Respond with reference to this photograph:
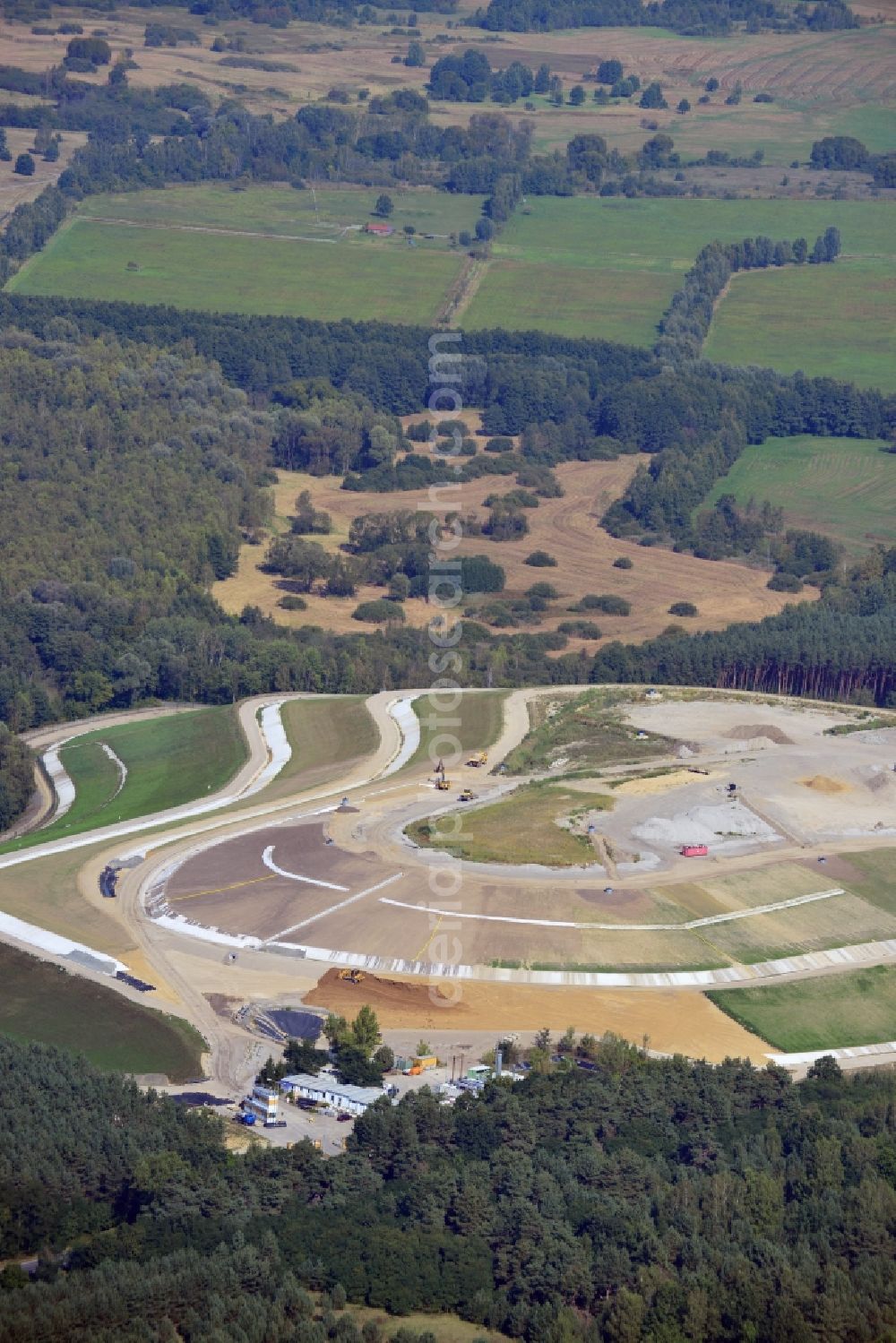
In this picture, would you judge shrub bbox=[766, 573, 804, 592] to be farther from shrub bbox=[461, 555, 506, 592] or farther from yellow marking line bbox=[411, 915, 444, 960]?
yellow marking line bbox=[411, 915, 444, 960]

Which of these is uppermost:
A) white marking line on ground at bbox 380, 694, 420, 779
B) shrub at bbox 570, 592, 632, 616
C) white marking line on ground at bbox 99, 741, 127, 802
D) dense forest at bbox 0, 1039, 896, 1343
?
dense forest at bbox 0, 1039, 896, 1343

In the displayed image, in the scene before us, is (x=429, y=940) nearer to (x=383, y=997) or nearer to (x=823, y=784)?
(x=383, y=997)

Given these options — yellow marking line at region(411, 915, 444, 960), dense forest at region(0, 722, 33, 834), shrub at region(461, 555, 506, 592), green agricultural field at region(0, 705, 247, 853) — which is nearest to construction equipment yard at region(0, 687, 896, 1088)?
yellow marking line at region(411, 915, 444, 960)

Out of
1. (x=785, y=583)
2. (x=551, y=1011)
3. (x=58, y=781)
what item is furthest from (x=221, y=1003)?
(x=785, y=583)

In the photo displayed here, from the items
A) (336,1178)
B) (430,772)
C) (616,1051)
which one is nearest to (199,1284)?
(336,1178)

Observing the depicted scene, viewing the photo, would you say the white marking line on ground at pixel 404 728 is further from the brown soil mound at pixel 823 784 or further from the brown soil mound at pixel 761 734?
the brown soil mound at pixel 823 784

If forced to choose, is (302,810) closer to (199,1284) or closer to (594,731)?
(594,731)
